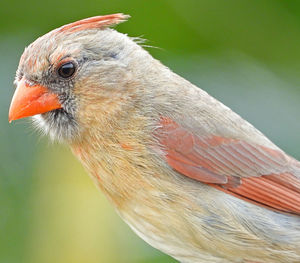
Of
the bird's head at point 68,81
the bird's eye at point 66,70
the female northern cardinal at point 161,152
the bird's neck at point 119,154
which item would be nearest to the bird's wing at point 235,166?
the female northern cardinal at point 161,152

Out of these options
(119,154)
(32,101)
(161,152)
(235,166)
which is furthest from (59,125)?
(235,166)

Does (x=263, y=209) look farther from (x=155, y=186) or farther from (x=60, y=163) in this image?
(x=60, y=163)

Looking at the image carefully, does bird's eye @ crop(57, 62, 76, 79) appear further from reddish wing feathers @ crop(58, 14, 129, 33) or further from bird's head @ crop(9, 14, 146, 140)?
reddish wing feathers @ crop(58, 14, 129, 33)

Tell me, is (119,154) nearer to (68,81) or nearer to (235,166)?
(68,81)

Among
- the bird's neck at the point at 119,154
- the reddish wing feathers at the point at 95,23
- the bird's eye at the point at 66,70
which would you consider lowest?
the bird's neck at the point at 119,154

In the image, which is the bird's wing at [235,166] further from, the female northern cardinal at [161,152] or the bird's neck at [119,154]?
the bird's neck at [119,154]

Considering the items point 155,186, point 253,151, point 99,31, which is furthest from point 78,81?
point 253,151

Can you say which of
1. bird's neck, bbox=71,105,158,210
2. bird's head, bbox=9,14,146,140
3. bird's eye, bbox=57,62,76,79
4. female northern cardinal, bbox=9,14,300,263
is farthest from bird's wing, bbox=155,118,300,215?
bird's eye, bbox=57,62,76,79
